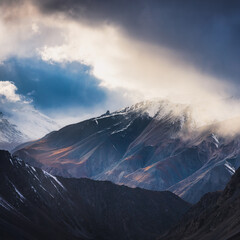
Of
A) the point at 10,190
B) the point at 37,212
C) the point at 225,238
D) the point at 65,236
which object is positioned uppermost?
the point at 10,190

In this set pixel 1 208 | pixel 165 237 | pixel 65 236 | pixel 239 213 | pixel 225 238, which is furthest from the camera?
pixel 165 237

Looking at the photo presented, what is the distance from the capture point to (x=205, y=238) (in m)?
152

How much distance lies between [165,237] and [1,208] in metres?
66.9

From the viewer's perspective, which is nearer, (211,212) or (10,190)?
(211,212)

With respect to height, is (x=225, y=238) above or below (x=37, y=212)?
below

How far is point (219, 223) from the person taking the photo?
159 meters

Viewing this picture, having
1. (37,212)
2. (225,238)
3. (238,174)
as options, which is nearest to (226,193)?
(238,174)

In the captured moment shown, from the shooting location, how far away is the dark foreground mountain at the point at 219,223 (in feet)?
461

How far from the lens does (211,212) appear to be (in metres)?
178

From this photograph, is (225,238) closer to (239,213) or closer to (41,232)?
(239,213)

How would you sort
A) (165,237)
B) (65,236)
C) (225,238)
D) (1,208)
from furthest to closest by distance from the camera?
(165,237)
(65,236)
(1,208)
(225,238)

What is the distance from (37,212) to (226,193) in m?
→ 72.4

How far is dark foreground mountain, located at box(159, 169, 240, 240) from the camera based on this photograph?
461 ft

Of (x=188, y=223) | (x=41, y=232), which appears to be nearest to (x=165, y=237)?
(x=188, y=223)
